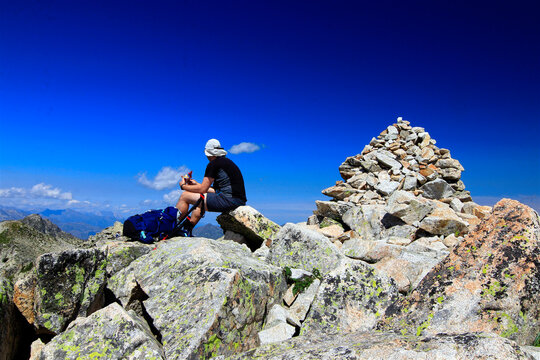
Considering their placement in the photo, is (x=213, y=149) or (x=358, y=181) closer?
(x=213, y=149)

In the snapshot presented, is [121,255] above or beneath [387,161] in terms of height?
beneath

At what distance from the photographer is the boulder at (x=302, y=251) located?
8.74 meters

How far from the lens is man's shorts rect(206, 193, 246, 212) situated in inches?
471

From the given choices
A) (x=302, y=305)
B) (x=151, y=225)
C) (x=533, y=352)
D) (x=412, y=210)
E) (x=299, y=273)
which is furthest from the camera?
(x=412, y=210)

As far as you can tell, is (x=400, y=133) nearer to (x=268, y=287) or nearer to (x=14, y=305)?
(x=268, y=287)

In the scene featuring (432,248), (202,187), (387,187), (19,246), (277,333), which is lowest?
(277,333)

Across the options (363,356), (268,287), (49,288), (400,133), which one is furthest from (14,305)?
(400,133)

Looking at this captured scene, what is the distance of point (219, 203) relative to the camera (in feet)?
39.3

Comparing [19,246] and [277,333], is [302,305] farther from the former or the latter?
[19,246]

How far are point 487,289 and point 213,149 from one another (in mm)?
9640

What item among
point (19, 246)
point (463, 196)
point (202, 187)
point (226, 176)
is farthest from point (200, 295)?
point (463, 196)

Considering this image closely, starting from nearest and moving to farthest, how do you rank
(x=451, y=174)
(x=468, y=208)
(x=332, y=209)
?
(x=332, y=209)
(x=468, y=208)
(x=451, y=174)

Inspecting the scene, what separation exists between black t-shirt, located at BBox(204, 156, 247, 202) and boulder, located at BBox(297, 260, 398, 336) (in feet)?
19.8

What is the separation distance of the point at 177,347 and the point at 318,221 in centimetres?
1052
